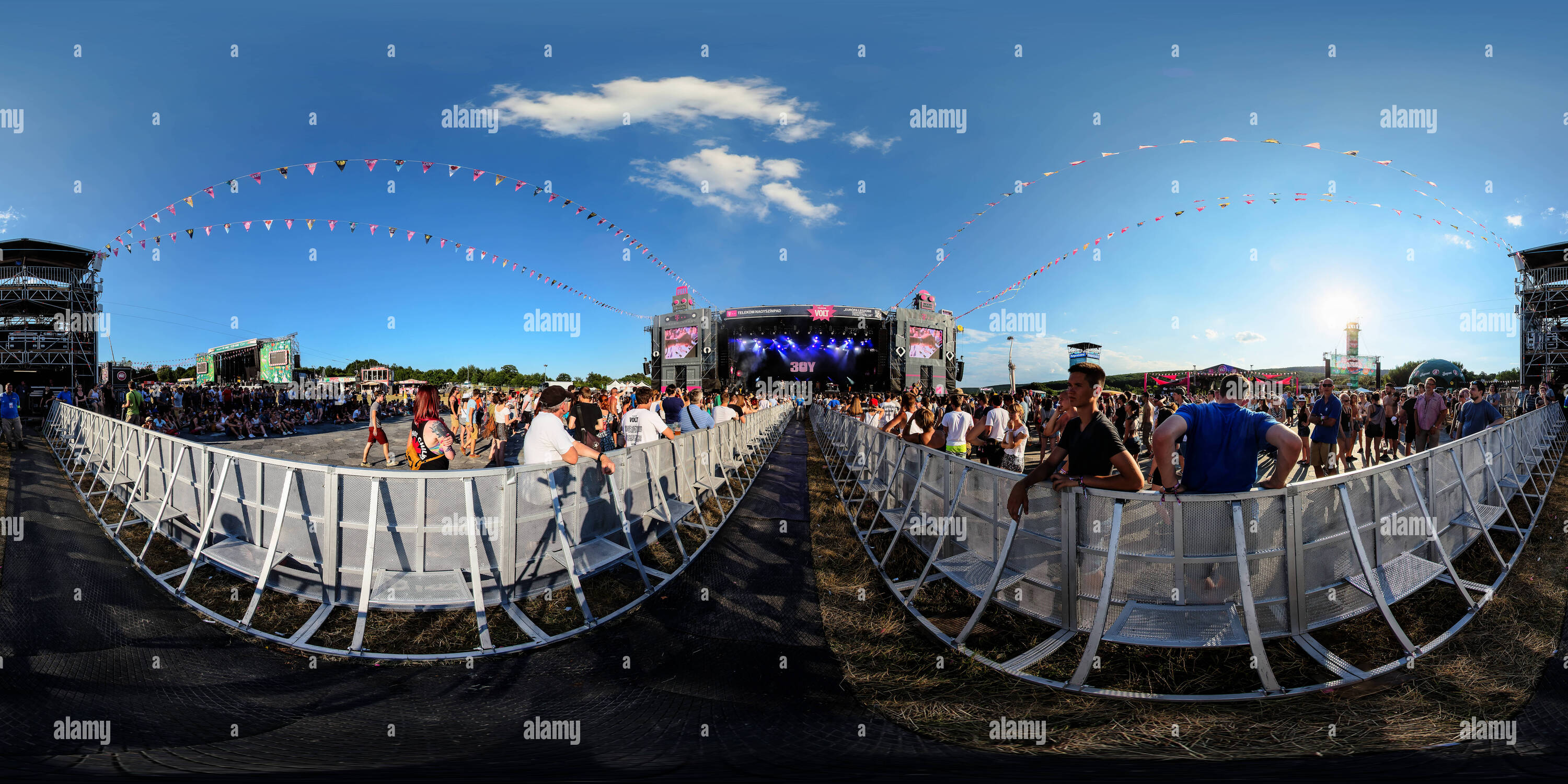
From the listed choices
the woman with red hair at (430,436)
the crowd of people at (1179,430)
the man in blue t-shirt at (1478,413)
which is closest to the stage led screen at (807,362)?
the crowd of people at (1179,430)

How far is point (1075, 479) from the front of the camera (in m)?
3.60

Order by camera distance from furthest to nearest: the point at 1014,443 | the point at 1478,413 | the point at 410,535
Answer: the point at 1478,413, the point at 1014,443, the point at 410,535

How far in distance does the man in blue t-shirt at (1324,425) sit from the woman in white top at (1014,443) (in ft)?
15.4

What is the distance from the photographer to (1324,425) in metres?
9.16

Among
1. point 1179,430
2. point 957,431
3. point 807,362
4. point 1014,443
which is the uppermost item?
point 807,362

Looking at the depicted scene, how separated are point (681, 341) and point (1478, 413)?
A: 46391mm

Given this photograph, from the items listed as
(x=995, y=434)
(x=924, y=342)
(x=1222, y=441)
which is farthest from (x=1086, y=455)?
(x=924, y=342)

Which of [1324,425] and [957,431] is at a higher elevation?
[957,431]

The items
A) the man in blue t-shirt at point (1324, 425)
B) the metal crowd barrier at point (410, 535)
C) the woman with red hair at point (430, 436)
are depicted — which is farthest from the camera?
the man in blue t-shirt at point (1324, 425)

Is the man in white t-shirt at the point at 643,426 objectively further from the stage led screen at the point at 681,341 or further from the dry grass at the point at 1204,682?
the stage led screen at the point at 681,341

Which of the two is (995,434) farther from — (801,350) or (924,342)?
(924,342)

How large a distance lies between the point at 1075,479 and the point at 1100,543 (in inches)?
16.0

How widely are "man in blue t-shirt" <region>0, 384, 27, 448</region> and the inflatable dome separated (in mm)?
101638

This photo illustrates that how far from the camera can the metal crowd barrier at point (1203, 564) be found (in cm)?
338
